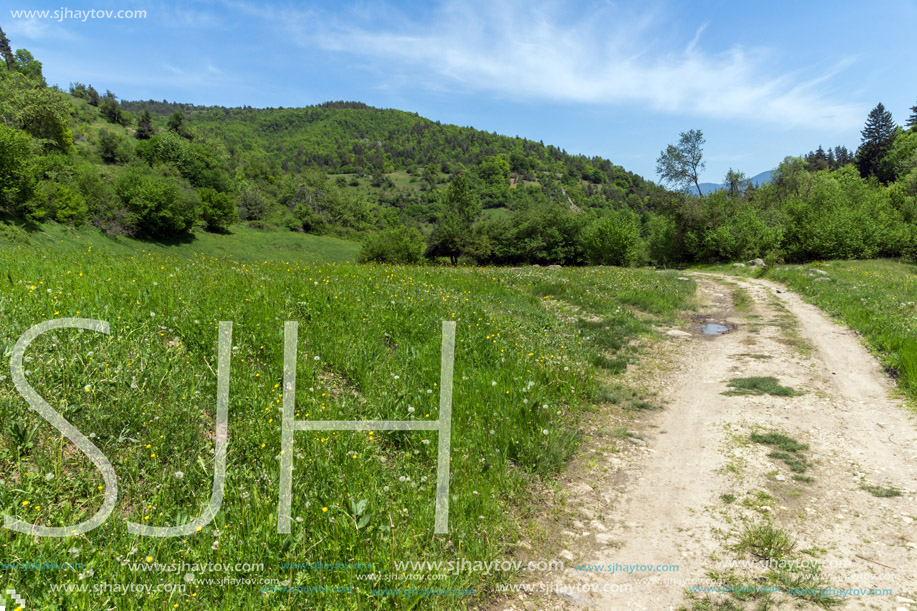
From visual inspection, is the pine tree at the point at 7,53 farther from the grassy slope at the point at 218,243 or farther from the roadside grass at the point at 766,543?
the roadside grass at the point at 766,543

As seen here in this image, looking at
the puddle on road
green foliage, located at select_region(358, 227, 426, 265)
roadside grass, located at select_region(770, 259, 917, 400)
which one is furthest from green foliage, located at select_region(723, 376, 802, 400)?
green foliage, located at select_region(358, 227, 426, 265)

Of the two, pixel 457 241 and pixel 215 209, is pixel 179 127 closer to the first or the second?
pixel 215 209

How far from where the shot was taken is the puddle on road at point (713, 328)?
13.7 m

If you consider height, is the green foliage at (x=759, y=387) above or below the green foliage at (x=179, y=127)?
below

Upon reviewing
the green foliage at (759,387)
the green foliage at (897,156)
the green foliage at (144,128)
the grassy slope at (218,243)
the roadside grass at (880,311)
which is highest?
the green foliage at (144,128)

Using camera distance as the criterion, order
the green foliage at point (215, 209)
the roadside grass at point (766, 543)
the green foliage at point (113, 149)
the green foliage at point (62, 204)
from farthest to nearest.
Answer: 1. the green foliage at point (113, 149)
2. the green foliage at point (215, 209)
3. the green foliage at point (62, 204)
4. the roadside grass at point (766, 543)

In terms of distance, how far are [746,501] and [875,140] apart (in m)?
135

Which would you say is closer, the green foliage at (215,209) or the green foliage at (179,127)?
the green foliage at (215,209)

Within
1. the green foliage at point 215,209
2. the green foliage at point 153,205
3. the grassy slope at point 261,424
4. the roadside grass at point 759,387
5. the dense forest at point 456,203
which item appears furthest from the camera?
the green foliage at point 215,209

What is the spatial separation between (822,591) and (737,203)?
61161 millimetres

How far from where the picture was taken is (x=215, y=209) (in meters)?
81.4

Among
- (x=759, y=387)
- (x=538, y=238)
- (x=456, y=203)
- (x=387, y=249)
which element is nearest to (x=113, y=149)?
(x=456, y=203)

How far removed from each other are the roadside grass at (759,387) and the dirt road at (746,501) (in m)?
0.15

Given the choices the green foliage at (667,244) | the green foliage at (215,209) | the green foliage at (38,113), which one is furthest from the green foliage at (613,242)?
the green foliage at (38,113)
